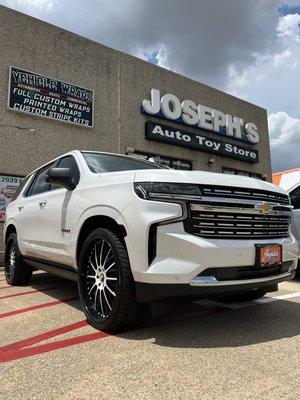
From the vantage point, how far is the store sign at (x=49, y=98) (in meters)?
13.0

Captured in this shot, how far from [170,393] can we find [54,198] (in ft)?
10.0

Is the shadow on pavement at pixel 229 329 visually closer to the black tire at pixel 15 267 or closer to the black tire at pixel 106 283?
the black tire at pixel 106 283

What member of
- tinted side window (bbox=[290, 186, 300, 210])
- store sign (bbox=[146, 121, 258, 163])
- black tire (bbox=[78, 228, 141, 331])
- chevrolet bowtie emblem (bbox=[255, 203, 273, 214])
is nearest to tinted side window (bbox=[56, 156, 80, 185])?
black tire (bbox=[78, 228, 141, 331])

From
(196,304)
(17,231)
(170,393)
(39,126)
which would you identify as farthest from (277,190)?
(39,126)

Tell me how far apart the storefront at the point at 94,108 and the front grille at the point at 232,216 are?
1033 centimetres

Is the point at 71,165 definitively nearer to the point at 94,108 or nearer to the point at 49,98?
the point at 49,98

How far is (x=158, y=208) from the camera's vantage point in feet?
10.8

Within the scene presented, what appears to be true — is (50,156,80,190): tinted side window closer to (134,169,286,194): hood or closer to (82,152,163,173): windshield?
(82,152,163,173): windshield

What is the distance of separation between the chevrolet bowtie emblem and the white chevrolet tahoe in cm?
1

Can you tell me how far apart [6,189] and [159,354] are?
1064cm

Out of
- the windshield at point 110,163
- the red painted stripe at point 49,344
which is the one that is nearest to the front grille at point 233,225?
the red painted stripe at point 49,344

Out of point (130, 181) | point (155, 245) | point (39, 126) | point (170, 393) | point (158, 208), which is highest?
point (39, 126)

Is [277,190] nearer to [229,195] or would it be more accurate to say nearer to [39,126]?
[229,195]

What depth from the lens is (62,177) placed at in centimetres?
436
